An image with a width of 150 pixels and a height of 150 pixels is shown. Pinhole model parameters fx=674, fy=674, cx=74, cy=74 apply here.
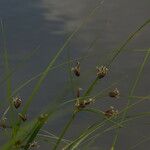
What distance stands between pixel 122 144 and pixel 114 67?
1.84m

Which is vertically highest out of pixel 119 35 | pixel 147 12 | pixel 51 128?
pixel 147 12

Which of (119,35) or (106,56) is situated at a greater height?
(119,35)

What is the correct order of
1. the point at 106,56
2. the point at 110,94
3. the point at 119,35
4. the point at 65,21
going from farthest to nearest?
the point at 65,21, the point at 119,35, the point at 106,56, the point at 110,94

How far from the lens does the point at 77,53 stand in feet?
42.4

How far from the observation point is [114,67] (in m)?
12.3

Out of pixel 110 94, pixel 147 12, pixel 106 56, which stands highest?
pixel 147 12

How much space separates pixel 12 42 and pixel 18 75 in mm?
2310

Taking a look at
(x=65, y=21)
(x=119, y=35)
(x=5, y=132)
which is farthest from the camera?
(x=65, y=21)

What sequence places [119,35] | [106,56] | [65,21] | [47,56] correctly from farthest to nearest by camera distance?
[65,21]
[119,35]
[47,56]
[106,56]

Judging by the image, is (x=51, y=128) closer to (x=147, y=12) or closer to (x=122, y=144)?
(x=122, y=144)

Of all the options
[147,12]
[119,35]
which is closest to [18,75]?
[119,35]

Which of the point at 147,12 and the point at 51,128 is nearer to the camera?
the point at 51,128

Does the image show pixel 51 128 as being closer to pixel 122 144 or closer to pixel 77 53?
pixel 122 144

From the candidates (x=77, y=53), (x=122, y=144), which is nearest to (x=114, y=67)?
(x=77, y=53)
